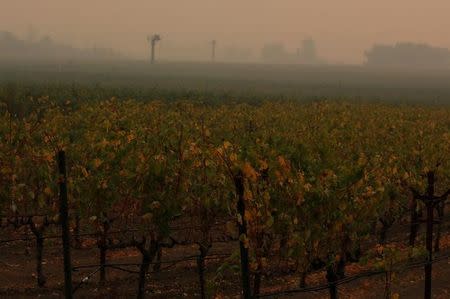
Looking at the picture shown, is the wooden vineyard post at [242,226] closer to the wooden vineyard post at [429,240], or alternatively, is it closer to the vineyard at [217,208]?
the vineyard at [217,208]

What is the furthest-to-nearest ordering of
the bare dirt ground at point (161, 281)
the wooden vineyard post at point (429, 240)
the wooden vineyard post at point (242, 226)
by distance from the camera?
1. the bare dirt ground at point (161, 281)
2. the wooden vineyard post at point (429, 240)
3. the wooden vineyard post at point (242, 226)

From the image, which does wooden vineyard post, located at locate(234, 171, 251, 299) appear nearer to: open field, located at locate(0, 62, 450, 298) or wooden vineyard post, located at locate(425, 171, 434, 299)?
open field, located at locate(0, 62, 450, 298)

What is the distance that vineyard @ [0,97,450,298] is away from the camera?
294 inches

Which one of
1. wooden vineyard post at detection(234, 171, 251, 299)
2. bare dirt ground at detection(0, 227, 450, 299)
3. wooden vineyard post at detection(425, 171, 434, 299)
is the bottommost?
bare dirt ground at detection(0, 227, 450, 299)

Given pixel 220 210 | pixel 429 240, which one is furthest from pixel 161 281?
pixel 429 240

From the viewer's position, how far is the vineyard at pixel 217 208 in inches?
294

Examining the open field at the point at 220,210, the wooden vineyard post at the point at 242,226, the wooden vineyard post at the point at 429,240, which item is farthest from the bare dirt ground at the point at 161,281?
the wooden vineyard post at the point at 242,226

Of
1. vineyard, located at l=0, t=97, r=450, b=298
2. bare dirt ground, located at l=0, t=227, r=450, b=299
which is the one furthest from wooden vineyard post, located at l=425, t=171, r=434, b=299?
bare dirt ground, located at l=0, t=227, r=450, b=299

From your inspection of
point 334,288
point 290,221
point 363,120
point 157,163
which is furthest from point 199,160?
point 363,120

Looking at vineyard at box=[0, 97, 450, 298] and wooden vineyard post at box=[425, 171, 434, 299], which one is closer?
vineyard at box=[0, 97, 450, 298]

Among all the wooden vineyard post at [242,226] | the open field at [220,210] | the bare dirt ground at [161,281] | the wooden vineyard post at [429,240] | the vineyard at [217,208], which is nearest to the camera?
the wooden vineyard post at [242,226]

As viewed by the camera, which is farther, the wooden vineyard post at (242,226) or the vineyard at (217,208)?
the vineyard at (217,208)

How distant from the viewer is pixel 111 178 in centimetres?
957

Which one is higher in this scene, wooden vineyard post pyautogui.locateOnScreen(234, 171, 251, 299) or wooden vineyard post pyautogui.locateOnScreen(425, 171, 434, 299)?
wooden vineyard post pyautogui.locateOnScreen(234, 171, 251, 299)
